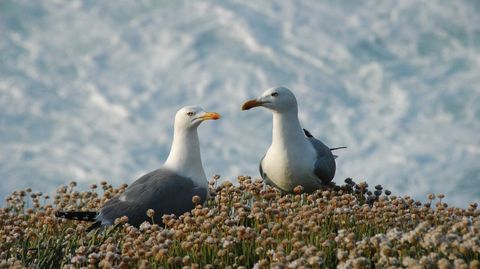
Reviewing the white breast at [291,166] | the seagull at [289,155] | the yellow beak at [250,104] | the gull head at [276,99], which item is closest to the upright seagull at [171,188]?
the yellow beak at [250,104]

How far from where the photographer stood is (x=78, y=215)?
8172mm

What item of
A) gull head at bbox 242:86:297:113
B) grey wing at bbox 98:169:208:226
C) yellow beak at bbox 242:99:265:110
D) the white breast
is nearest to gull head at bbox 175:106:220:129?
yellow beak at bbox 242:99:265:110

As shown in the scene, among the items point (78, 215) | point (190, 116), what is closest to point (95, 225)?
point (78, 215)

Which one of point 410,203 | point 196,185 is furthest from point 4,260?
point 410,203

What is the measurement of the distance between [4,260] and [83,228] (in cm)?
118

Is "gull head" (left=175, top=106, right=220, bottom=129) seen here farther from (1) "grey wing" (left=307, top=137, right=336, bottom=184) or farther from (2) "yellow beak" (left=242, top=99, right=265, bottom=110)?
(1) "grey wing" (left=307, top=137, right=336, bottom=184)

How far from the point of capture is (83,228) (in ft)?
25.7

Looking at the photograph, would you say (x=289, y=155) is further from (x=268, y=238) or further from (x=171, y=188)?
(x=268, y=238)

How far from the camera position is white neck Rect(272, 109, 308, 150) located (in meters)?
9.67

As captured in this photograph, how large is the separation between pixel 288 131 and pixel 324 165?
1.81ft

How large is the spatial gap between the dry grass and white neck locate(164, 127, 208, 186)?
0.35m

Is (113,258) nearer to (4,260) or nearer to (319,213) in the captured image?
(4,260)

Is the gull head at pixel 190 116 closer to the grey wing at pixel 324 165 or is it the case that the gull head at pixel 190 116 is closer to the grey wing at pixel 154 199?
the grey wing at pixel 154 199

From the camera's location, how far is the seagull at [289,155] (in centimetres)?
950
